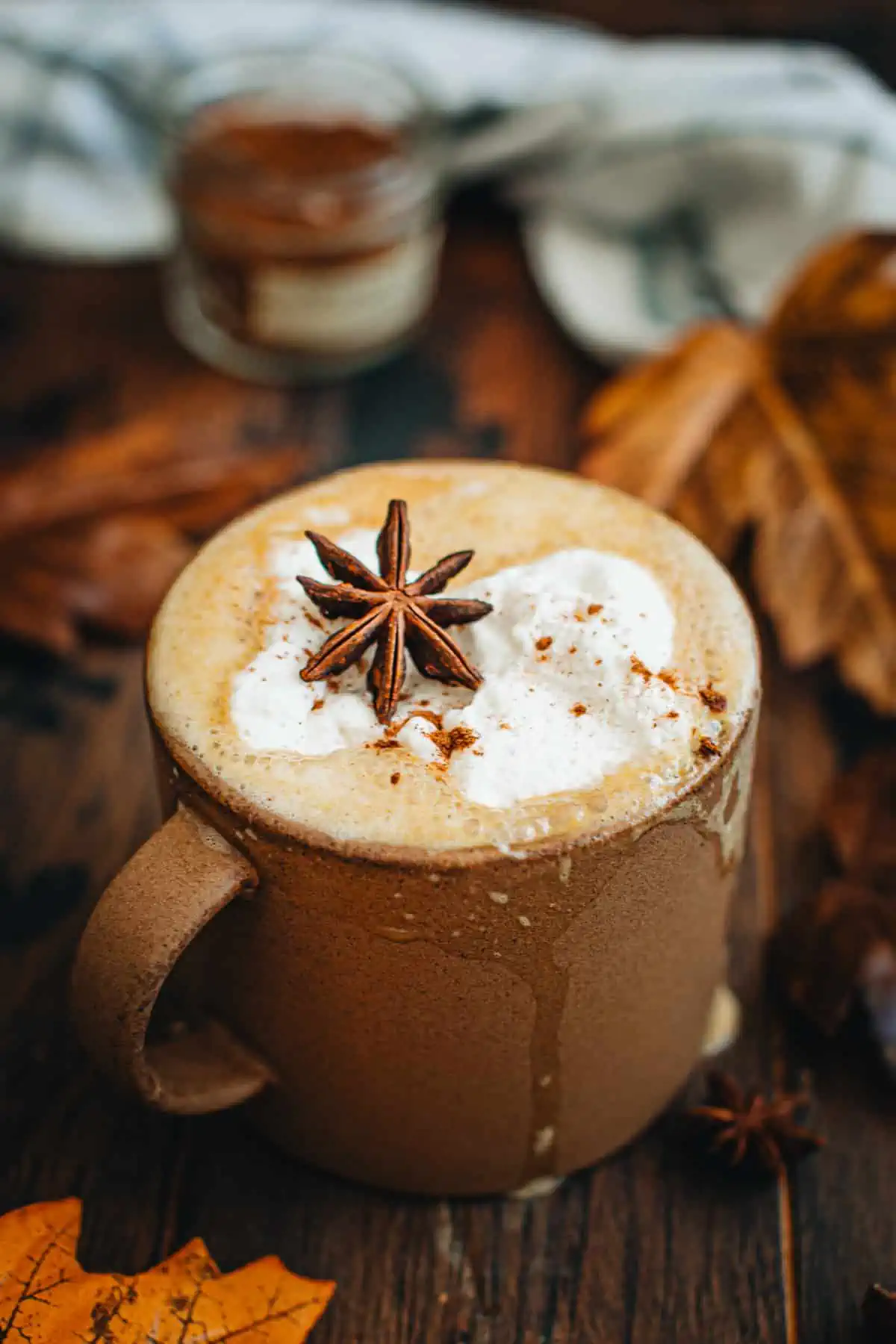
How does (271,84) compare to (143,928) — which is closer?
(143,928)

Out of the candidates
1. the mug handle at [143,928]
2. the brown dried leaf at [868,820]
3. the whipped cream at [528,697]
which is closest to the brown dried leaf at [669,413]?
the brown dried leaf at [868,820]

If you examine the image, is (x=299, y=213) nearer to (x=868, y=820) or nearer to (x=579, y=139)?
(x=579, y=139)

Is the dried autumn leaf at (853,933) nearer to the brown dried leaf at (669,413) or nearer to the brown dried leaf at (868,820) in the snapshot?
the brown dried leaf at (868,820)

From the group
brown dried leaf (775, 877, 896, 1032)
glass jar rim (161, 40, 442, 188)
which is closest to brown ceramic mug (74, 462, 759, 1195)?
brown dried leaf (775, 877, 896, 1032)

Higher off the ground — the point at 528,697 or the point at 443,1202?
the point at 528,697

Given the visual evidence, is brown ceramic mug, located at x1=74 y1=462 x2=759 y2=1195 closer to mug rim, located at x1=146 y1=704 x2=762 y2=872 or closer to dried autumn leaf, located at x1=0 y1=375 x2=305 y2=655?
mug rim, located at x1=146 y1=704 x2=762 y2=872

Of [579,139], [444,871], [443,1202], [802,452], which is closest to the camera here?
[444,871]

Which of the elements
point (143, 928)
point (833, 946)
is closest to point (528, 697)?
point (143, 928)

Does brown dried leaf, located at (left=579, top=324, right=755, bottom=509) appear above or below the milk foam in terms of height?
below
